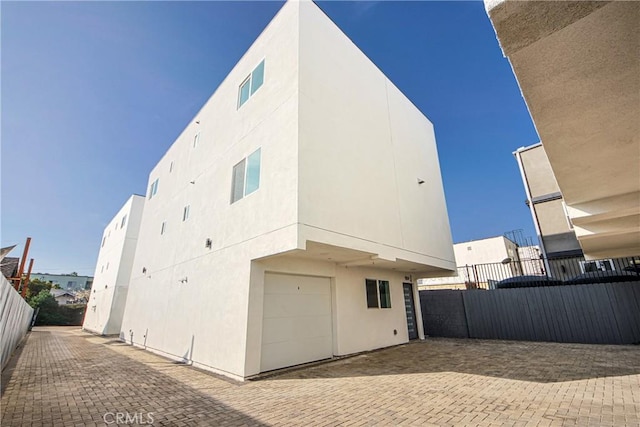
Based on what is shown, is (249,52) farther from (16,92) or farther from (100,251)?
(100,251)

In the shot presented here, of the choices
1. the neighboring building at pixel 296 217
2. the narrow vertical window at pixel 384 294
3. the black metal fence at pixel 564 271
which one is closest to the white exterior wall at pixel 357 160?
the neighboring building at pixel 296 217

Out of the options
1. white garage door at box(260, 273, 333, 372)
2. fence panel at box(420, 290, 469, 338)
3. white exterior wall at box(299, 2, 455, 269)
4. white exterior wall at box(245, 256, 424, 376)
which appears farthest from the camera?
fence panel at box(420, 290, 469, 338)

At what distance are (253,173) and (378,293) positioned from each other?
644 centimetres

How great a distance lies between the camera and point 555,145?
3.31 m

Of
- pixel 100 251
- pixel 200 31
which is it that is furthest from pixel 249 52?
pixel 100 251

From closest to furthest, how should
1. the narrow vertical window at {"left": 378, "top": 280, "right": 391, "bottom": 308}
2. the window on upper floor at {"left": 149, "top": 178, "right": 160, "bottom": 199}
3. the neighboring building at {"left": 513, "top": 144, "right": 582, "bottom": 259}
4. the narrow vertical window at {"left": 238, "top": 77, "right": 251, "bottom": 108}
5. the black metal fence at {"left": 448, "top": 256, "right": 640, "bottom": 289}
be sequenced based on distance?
1. the narrow vertical window at {"left": 238, "top": 77, "right": 251, "bottom": 108}
2. the black metal fence at {"left": 448, "top": 256, "right": 640, "bottom": 289}
3. the narrow vertical window at {"left": 378, "top": 280, "right": 391, "bottom": 308}
4. the neighboring building at {"left": 513, "top": 144, "right": 582, "bottom": 259}
5. the window on upper floor at {"left": 149, "top": 178, "right": 160, "bottom": 199}

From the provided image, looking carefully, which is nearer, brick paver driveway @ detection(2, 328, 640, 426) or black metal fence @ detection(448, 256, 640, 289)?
brick paver driveway @ detection(2, 328, 640, 426)

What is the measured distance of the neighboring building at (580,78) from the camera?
165cm

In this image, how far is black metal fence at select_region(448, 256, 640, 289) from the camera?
9766 mm

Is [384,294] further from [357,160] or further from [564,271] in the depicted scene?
[564,271]

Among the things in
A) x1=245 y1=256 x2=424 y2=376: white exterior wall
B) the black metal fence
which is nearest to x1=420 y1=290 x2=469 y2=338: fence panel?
the black metal fence

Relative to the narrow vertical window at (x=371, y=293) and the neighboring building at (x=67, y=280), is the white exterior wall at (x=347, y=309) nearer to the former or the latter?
the narrow vertical window at (x=371, y=293)

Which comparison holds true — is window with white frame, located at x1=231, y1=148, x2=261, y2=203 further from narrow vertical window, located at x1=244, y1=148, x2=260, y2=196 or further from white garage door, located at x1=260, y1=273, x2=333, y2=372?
white garage door, located at x1=260, y1=273, x2=333, y2=372

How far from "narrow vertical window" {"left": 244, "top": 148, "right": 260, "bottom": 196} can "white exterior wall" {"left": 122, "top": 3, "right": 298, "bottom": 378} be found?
0.72 feet
